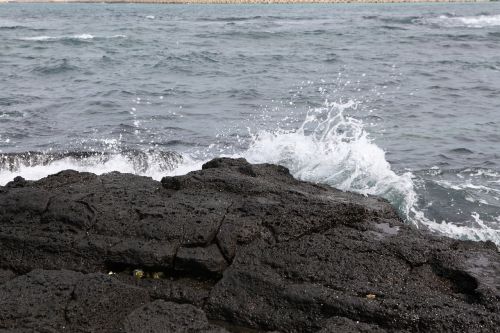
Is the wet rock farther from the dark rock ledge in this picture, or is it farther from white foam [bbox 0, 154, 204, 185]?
white foam [bbox 0, 154, 204, 185]

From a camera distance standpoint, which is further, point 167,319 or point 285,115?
point 285,115

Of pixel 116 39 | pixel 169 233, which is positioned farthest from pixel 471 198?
pixel 116 39

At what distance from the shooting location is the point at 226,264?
16.6 ft

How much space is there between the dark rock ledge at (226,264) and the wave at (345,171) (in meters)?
2.47

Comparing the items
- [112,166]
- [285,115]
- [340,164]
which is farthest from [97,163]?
[285,115]

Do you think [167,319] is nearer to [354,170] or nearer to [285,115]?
[354,170]

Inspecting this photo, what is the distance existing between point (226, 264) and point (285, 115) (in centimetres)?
1006

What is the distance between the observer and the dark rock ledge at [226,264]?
4320mm

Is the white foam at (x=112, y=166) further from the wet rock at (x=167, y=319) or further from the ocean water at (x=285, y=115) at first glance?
the wet rock at (x=167, y=319)

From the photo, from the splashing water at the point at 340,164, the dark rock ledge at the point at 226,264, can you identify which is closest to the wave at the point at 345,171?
the splashing water at the point at 340,164

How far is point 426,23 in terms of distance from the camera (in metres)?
47.2

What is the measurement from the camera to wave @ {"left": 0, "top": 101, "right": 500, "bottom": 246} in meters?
8.54

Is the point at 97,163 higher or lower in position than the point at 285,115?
higher

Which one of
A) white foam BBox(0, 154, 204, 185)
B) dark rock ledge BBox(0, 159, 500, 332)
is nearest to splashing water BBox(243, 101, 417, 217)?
white foam BBox(0, 154, 204, 185)
